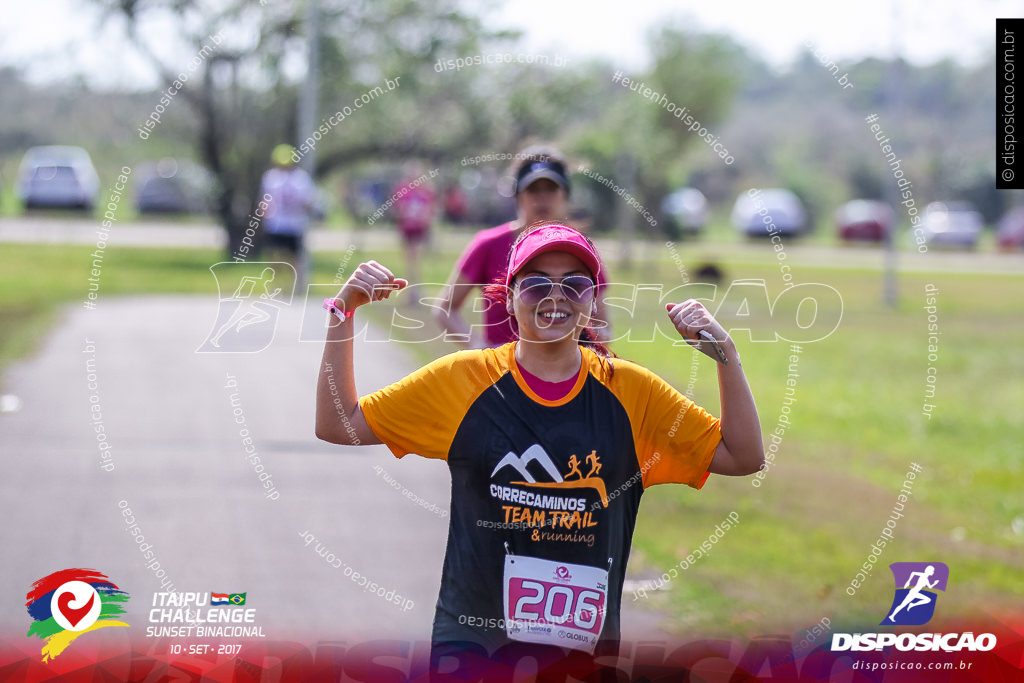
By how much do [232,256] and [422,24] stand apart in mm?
5520

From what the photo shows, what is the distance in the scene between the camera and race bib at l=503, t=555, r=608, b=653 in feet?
9.43

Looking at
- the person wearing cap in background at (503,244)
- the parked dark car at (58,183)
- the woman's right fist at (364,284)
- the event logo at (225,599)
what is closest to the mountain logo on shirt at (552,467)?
the woman's right fist at (364,284)

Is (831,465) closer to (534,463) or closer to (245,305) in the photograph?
(245,305)

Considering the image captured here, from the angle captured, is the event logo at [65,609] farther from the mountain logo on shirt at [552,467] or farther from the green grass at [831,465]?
the green grass at [831,465]

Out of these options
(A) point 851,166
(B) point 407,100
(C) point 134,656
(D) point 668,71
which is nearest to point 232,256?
(B) point 407,100

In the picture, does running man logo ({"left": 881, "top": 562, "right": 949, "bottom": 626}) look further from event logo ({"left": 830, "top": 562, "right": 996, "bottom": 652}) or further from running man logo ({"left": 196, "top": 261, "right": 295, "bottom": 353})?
running man logo ({"left": 196, "top": 261, "right": 295, "bottom": 353})

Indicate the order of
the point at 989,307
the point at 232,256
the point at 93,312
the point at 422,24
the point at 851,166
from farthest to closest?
the point at 851,166
the point at 989,307
the point at 232,256
the point at 422,24
the point at 93,312

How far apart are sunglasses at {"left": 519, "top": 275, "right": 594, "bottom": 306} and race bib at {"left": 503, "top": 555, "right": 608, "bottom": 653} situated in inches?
26.8

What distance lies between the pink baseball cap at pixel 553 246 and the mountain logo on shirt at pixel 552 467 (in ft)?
1.47

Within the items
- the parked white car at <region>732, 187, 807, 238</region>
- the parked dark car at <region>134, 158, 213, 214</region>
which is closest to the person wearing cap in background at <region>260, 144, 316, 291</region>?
the parked dark car at <region>134, 158, 213, 214</region>

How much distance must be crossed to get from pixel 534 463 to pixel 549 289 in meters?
0.45

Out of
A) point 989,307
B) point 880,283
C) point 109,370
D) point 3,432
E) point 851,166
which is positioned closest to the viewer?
point 3,432

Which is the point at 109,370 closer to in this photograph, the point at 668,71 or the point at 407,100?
the point at 407,100

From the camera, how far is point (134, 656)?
403cm
